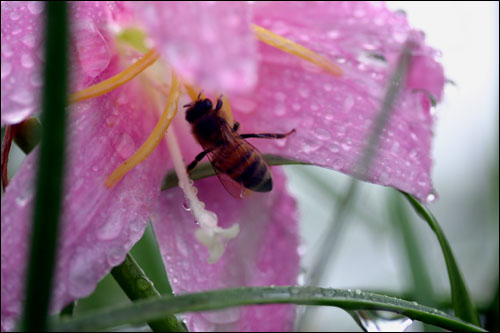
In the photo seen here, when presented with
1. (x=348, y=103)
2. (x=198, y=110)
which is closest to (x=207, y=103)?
(x=198, y=110)

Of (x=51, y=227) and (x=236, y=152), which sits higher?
(x=51, y=227)

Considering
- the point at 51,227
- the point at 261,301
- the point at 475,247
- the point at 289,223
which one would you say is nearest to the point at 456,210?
the point at 475,247

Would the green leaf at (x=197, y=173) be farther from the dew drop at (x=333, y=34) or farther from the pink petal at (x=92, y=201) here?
the dew drop at (x=333, y=34)

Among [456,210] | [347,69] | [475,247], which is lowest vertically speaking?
[456,210]

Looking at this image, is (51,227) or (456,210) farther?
(456,210)

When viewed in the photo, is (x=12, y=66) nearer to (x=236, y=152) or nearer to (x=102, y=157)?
(x=102, y=157)

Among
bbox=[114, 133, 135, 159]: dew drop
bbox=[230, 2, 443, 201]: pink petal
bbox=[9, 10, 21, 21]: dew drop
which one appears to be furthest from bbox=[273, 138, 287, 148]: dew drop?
bbox=[9, 10, 21, 21]: dew drop

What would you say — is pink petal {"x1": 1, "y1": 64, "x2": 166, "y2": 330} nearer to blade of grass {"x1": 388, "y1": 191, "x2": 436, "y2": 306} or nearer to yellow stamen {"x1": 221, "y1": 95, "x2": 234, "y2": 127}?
yellow stamen {"x1": 221, "y1": 95, "x2": 234, "y2": 127}

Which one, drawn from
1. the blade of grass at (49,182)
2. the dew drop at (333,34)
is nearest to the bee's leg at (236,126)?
the dew drop at (333,34)
